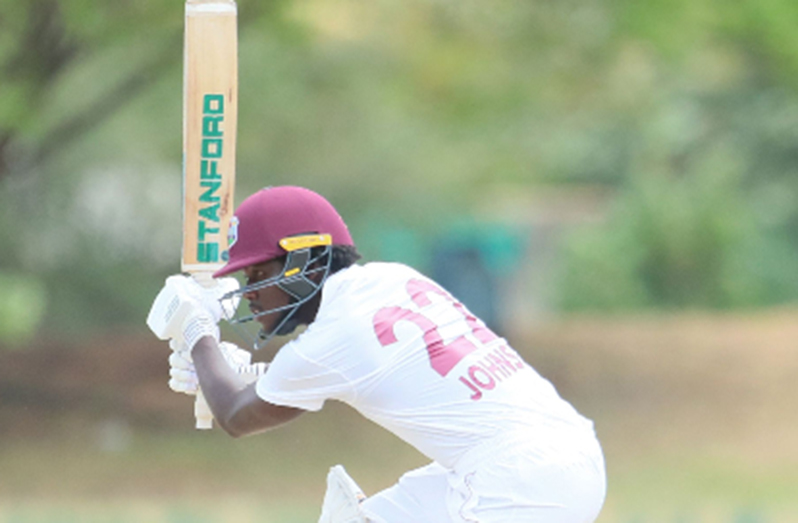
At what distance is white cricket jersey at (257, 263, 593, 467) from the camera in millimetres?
3211

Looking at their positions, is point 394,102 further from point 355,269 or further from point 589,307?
point 355,269

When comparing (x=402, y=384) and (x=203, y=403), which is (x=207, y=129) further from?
(x=402, y=384)

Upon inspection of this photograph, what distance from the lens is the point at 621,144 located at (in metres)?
19.7

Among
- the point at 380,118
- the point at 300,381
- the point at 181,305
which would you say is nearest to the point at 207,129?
the point at 181,305

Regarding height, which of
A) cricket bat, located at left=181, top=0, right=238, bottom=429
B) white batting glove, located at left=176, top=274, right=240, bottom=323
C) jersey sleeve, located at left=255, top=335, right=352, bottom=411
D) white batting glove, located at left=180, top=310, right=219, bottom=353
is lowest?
jersey sleeve, located at left=255, top=335, right=352, bottom=411

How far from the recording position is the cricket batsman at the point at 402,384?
3.19 metres

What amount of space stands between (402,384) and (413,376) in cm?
3

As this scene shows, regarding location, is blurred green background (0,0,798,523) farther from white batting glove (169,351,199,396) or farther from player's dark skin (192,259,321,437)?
player's dark skin (192,259,321,437)

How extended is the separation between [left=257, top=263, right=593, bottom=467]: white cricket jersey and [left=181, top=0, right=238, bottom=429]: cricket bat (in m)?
0.86

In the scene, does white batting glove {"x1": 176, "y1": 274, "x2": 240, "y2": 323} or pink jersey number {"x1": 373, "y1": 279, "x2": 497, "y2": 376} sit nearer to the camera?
pink jersey number {"x1": 373, "y1": 279, "x2": 497, "y2": 376}

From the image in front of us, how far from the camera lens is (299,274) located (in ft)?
11.1

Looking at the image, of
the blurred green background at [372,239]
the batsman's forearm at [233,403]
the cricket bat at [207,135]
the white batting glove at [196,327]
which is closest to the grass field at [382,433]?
the blurred green background at [372,239]

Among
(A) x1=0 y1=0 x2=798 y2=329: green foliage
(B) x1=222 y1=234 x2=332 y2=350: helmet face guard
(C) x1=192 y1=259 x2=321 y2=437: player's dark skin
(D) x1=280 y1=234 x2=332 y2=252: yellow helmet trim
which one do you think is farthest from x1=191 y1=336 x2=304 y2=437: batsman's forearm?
(A) x1=0 y1=0 x2=798 y2=329: green foliage

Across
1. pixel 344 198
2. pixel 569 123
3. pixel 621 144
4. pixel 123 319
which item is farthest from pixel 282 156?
pixel 621 144
